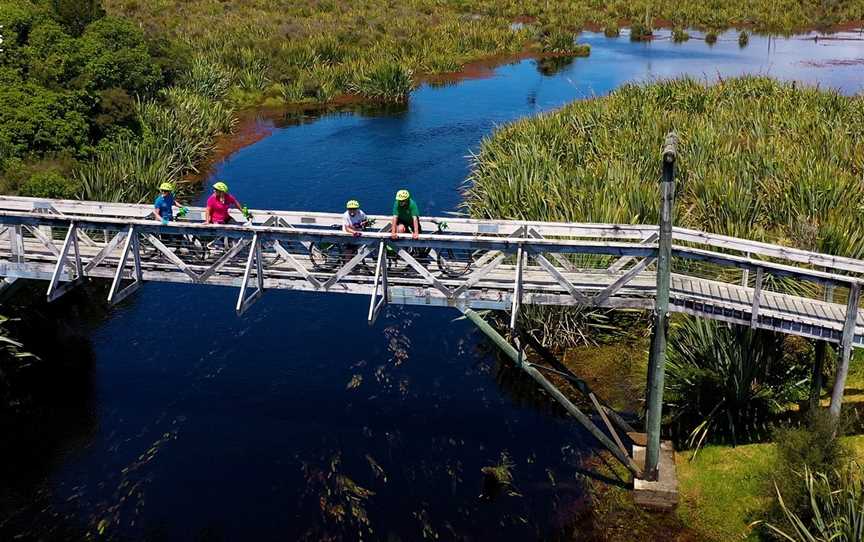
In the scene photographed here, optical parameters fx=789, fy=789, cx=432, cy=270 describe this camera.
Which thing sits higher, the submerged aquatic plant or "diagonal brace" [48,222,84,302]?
"diagonal brace" [48,222,84,302]

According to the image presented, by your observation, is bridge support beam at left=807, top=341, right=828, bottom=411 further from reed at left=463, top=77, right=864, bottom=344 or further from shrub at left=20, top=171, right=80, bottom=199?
shrub at left=20, top=171, right=80, bottom=199

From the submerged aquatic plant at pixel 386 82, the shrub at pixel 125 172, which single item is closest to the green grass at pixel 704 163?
the shrub at pixel 125 172

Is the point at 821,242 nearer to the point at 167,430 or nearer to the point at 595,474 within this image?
the point at 595,474

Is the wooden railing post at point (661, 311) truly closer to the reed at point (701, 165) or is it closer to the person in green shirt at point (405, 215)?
the person in green shirt at point (405, 215)

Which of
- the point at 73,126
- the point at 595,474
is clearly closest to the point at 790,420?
the point at 595,474

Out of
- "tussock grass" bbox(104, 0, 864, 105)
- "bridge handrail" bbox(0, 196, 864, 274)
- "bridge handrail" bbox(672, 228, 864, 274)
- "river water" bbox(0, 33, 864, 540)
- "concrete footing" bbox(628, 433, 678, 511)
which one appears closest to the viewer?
"bridge handrail" bbox(672, 228, 864, 274)

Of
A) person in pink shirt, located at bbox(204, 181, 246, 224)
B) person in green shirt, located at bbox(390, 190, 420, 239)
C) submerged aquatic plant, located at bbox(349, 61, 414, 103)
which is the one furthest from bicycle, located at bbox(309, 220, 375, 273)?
submerged aquatic plant, located at bbox(349, 61, 414, 103)

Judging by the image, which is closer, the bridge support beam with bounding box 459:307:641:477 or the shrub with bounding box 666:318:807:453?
the bridge support beam with bounding box 459:307:641:477
